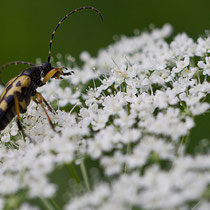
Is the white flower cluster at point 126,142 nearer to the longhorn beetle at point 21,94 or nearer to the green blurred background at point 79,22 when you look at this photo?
the longhorn beetle at point 21,94

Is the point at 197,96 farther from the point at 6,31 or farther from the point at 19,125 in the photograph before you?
the point at 6,31

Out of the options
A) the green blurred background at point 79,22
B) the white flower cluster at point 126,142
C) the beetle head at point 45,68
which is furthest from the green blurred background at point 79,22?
the beetle head at point 45,68

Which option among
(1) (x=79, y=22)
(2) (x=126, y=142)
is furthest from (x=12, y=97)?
(1) (x=79, y=22)

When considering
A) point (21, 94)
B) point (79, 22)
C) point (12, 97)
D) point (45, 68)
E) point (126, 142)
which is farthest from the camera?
point (79, 22)

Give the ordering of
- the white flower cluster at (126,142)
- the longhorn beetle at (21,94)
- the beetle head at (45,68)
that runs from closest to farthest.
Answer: the white flower cluster at (126,142)
the longhorn beetle at (21,94)
the beetle head at (45,68)

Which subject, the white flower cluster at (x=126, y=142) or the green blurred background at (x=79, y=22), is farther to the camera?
the green blurred background at (x=79, y=22)

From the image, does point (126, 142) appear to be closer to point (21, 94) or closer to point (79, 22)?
point (21, 94)

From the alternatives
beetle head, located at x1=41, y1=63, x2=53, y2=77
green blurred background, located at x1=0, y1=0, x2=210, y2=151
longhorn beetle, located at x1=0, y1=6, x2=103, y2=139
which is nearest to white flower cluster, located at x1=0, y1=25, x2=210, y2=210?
longhorn beetle, located at x1=0, y1=6, x2=103, y2=139

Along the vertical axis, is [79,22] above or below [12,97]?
above
